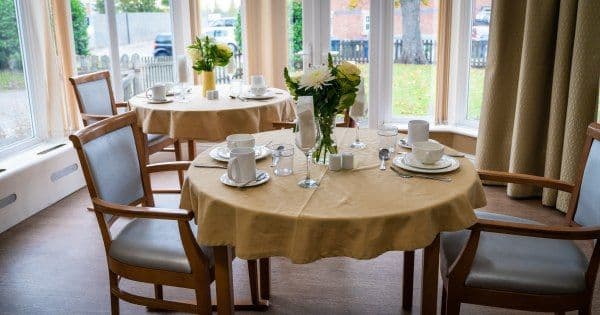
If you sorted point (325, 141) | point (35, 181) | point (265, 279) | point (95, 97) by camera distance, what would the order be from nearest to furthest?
point (325, 141), point (265, 279), point (35, 181), point (95, 97)

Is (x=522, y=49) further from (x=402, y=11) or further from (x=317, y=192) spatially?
(x=317, y=192)

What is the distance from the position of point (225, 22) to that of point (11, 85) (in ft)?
6.42

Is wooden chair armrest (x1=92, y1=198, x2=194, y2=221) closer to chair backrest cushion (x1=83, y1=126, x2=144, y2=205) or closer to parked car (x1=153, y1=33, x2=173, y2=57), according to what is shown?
chair backrest cushion (x1=83, y1=126, x2=144, y2=205)

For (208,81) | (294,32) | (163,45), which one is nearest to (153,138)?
(208,81)

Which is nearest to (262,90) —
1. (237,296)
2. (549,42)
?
(237,296)

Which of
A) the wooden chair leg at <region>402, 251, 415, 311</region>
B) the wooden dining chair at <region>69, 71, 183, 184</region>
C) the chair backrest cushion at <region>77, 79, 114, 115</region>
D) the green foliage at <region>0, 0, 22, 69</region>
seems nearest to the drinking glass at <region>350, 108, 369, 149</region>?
the wooden chair leg at <region>402, 251, 415, 311</region>

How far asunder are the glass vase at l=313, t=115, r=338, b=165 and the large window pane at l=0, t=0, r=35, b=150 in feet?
9.23

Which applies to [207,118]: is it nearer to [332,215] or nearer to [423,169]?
[423,169]

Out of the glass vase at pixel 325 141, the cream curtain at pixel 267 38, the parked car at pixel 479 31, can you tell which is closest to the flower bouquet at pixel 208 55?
the cream curtain at pixel 267 38

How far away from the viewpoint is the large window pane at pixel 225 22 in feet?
16.9

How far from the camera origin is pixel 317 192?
1.87m

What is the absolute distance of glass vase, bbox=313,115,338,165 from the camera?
81.8 inches

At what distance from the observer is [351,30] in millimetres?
5008

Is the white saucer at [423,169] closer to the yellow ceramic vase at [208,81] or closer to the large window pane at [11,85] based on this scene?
the yellow ceramic vase at [208,81]
